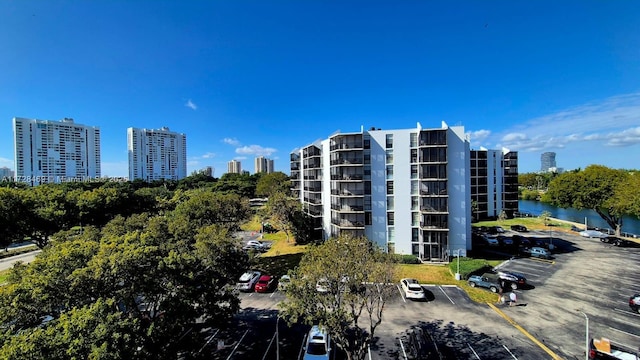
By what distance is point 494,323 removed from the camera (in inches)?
846

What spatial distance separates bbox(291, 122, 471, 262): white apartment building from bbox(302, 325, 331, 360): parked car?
69.2ft

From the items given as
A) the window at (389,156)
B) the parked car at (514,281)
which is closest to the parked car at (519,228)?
the parked car at (514,281)

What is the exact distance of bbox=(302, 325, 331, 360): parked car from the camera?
17289mm

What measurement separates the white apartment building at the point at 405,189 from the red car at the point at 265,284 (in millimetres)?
13183

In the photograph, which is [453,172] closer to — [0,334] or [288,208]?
[288,208]

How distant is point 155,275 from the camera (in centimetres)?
1373

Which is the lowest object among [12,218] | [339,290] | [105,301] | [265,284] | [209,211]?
[265,284]

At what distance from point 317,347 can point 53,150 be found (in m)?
155

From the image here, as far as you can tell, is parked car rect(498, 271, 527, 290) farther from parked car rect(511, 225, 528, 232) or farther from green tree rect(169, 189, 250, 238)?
green tree rect(169, 189, 250, 238)

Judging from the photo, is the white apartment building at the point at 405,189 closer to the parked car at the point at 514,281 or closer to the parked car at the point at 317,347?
the parked car at the point at 514,281

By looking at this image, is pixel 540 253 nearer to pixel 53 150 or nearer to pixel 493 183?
pixel 493 183

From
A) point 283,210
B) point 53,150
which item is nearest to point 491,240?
point 283,210

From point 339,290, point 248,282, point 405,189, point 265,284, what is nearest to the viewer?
point 339,290

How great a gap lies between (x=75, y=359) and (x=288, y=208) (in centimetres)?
3622
